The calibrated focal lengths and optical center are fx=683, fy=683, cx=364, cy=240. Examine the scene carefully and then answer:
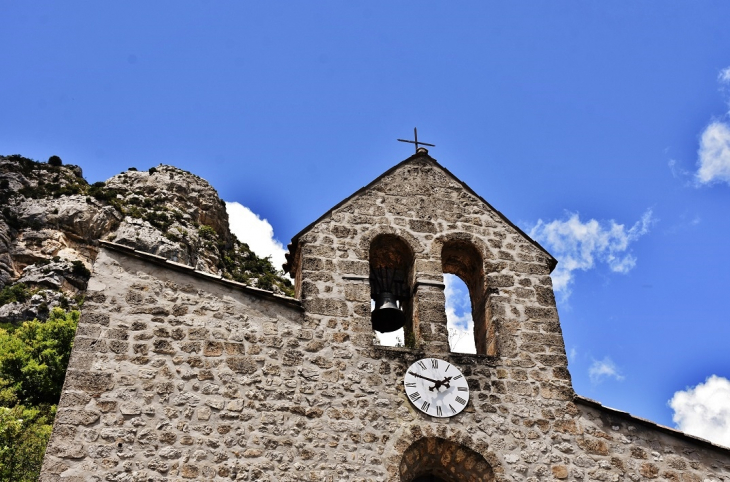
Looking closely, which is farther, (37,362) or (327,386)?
(37,362)

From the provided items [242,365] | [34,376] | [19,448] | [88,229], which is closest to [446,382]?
[242,365]

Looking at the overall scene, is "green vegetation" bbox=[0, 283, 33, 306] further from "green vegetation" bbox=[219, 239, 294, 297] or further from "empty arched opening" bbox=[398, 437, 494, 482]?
"empty arched opening" bbox=[398, 437, 494, 482]

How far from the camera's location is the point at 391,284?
33.3ft

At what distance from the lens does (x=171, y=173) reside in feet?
162

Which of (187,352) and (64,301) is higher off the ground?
(64,301)

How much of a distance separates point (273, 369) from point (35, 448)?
12831mm

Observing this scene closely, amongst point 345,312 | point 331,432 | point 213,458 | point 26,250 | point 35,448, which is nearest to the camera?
point 213,458

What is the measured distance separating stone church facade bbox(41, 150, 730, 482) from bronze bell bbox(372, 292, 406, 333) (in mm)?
213

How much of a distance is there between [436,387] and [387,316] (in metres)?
1.43

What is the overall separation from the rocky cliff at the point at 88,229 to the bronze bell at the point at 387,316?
2548cm

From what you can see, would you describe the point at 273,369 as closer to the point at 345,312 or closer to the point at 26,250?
the point at 345,312

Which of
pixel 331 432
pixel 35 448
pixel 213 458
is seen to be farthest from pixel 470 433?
pixel 35 448

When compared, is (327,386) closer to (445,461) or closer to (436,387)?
(436,387)

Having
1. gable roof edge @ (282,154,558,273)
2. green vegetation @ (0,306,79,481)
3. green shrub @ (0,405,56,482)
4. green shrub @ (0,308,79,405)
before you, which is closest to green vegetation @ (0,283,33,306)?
green vegetation @ (0,306,79,481)
